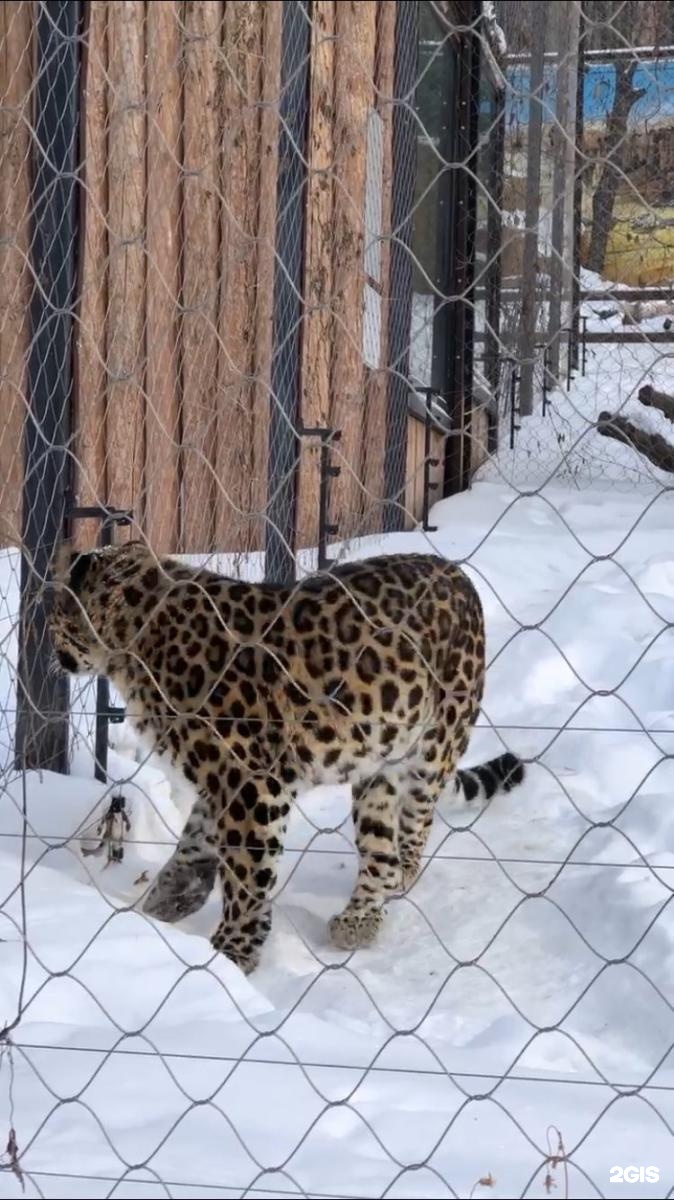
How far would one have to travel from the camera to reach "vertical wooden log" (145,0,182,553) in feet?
12.2

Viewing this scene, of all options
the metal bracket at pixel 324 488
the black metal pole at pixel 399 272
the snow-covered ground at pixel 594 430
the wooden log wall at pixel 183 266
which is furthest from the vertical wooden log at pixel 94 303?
the black metal pole at pixel 399 272

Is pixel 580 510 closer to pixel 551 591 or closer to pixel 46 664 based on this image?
pixel 551 591

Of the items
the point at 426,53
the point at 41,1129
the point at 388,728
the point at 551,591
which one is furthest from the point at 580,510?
the point at 426,53

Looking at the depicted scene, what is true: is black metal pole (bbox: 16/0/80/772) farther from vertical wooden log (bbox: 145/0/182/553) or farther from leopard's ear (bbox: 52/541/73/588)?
vertical wooden log (bbox: 145/0/182/553)

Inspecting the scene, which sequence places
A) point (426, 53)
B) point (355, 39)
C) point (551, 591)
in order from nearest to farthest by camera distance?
point (551, 591), point (355, 39), point (426, 53)

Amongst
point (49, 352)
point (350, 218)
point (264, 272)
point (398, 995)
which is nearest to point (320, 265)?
point (350, 218)

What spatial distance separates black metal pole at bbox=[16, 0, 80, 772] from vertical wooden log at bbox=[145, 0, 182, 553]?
0.36 m

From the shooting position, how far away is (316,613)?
9.38 feet

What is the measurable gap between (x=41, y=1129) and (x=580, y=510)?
9.34 feet

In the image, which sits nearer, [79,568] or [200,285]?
[79,568]

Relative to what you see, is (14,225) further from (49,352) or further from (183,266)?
(183,266)

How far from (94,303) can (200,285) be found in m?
0.48

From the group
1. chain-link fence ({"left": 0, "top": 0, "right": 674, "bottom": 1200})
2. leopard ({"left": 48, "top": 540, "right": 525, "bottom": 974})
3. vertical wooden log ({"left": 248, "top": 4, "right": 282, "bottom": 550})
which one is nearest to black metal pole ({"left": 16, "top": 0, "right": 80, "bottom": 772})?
chain-link fence ({"left": 0, "top": 0, "right": 674, "bottom": 1200})

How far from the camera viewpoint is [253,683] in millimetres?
2777
